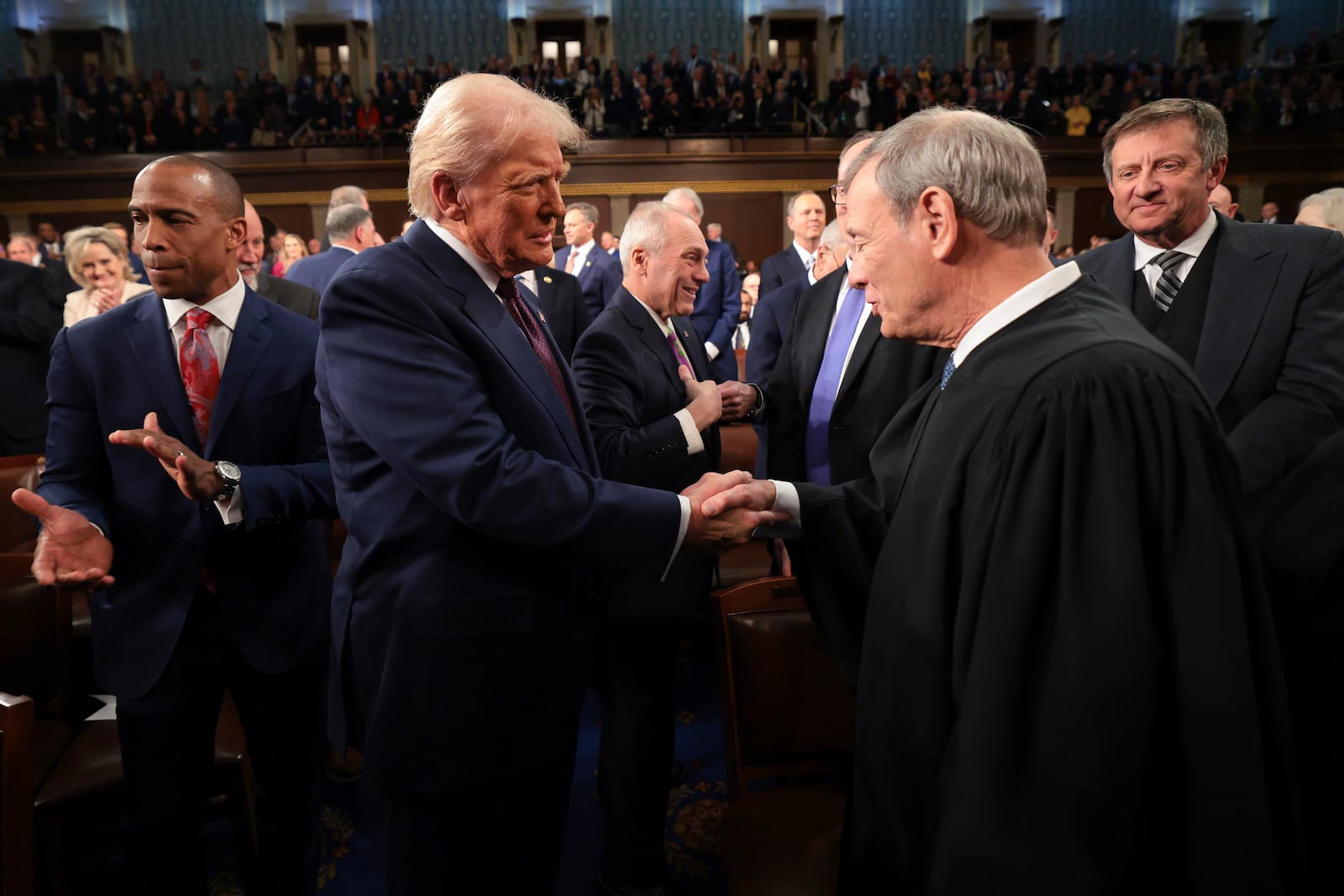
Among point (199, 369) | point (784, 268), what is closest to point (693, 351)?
point (199, 369)

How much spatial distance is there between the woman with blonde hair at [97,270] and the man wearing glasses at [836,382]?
3.42 metres

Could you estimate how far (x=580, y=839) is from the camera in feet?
9.36

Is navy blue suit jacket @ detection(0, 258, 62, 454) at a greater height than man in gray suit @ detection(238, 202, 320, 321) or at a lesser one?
lesser

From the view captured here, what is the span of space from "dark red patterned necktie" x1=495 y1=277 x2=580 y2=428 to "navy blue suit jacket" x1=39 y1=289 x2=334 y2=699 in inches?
23.5

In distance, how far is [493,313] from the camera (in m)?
1.64

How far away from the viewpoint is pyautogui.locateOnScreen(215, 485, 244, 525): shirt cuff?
1.87 meters

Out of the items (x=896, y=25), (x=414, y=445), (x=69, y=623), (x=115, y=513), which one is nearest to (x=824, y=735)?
(x=414, y=445)

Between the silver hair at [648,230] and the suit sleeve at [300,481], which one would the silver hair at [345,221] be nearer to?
the silver hair at [648,230]

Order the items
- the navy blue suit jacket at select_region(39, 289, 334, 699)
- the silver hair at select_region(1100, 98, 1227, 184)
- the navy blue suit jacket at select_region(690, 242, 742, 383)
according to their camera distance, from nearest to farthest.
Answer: the navy blue suit jacket at select_region(39, 289, 334, 699)
the silver hair at select_region(1100, 98, 1227, 184)
the navy blue suit jacket at select_region(690, 242, 742, 383)

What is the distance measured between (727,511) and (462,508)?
0.54 m

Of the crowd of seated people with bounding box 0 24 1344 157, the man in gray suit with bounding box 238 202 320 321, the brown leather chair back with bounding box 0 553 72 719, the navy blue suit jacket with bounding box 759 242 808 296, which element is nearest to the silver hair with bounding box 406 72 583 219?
the brown leather chair back with bounding box 0 553 72 719

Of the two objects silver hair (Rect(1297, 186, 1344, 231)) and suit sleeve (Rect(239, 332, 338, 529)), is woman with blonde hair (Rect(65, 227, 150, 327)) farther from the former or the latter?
silver hair (Rect(1297, 186, 1344, 231))

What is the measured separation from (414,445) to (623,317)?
45.6 inches

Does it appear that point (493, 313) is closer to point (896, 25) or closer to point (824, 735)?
point (824, 735)
